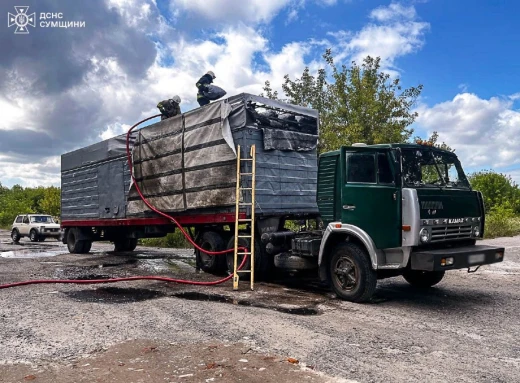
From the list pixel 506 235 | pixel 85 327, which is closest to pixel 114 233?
pixel 85 327

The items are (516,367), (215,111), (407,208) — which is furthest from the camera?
(215,111)

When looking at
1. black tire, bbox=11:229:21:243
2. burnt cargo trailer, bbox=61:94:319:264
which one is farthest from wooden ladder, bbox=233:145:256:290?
black tire, bbox=11:229:21:243

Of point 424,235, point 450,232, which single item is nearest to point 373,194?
point 424,235

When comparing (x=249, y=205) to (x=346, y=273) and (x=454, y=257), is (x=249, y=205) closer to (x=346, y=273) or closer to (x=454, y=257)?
(x=346, y=273)

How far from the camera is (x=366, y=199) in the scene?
706 cm

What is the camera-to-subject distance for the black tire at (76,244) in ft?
53.1

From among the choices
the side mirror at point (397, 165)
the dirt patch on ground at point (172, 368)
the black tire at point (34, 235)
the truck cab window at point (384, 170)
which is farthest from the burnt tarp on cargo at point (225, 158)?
the black tire at point (34, 235)

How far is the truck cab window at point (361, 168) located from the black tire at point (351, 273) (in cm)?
104

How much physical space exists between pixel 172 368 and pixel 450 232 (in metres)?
4.72

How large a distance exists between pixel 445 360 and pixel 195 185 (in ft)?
21.7

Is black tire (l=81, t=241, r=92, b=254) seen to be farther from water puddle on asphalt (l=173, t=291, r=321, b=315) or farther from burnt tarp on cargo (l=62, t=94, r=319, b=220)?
water puddle on asphalt (l=173, t=291, r=321, b=315)

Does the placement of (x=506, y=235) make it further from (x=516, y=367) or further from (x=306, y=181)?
(x=516, y=367)

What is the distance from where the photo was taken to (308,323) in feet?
19.2

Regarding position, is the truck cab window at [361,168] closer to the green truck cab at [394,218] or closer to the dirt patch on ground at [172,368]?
the green truck cab at [394,218]
